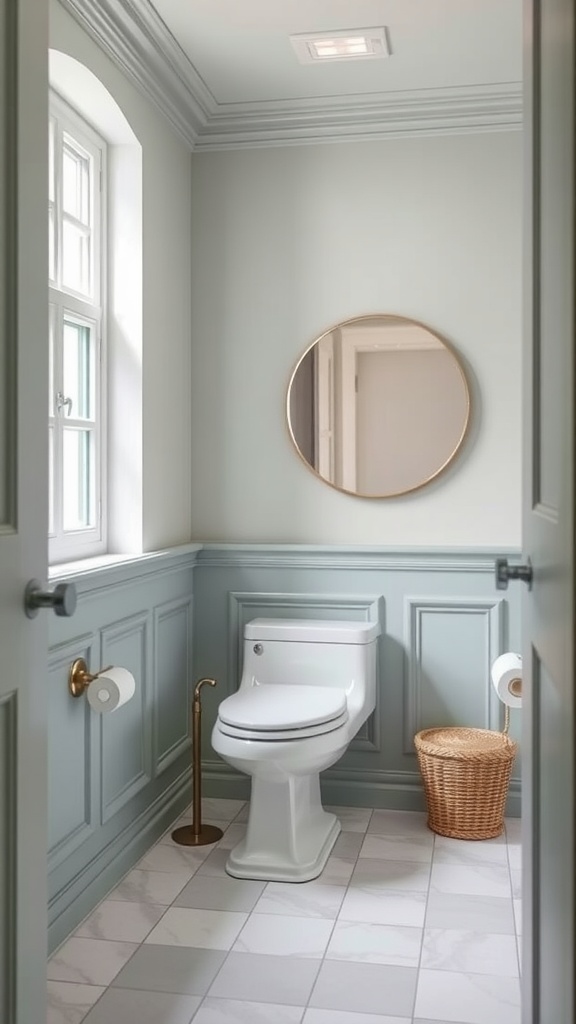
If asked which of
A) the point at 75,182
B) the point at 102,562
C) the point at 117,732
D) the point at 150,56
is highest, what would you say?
the point at 150,56

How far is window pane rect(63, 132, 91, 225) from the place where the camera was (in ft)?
9.30

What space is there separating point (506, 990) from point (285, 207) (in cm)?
261

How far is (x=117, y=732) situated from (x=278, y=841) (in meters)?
0.58

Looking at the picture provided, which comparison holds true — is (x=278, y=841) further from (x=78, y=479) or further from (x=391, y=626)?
(x=78, y=479)

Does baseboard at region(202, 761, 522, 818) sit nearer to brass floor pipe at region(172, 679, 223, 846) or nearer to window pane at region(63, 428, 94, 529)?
brass floor pipe at region(172, 679, 223, 846)

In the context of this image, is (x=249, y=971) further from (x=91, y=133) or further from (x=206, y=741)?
(x=91, y=133)

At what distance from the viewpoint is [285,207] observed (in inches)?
139

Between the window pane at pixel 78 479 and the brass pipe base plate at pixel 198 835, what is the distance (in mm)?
1048

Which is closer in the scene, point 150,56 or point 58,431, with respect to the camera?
point 58,431

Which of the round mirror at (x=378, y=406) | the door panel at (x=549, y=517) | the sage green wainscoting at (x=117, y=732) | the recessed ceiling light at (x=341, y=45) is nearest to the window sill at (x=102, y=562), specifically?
the sage green wainscoting at (x=117, y=732)

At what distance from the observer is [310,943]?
2412 mm

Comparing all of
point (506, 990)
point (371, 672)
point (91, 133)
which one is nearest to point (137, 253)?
point (91, 133)

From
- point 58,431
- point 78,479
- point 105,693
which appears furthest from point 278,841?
point 58,431

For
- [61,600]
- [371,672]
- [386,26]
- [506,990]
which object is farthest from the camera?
[371,672]
